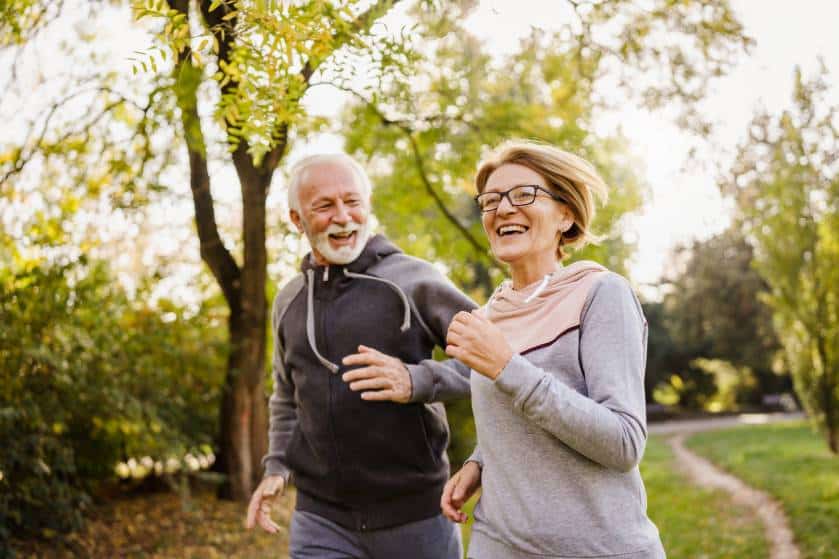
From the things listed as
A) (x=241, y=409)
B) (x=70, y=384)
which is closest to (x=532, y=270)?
(x=70, y=384)

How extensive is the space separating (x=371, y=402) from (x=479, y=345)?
108 centimetres

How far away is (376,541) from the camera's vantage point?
10.3 feet

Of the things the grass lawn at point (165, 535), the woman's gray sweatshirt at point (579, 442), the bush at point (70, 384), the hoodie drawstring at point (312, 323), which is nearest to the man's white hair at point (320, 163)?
the hoodie drawstring at point (312, 323)

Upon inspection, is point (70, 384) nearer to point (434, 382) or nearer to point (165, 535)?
point (165, 535)

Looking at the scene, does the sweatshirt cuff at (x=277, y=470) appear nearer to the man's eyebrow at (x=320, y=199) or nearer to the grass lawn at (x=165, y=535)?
the man's eyebrow at (x=320, y=199)

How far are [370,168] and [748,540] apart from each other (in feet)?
20.2

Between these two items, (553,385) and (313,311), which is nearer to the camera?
(553,385)

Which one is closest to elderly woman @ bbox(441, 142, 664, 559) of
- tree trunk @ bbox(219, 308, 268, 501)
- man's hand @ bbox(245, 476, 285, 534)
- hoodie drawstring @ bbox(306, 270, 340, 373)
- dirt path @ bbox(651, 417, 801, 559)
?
hoodie drawstring @ bbox(306, 270, 340, 373)

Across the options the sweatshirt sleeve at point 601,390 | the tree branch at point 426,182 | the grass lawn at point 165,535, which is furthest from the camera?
the tree branch at point 426,182

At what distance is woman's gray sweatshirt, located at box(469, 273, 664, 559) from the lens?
2082 millimetres

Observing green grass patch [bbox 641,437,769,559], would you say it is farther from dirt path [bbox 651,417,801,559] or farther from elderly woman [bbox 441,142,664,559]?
elderly woman [bbox 441,142,664,559]

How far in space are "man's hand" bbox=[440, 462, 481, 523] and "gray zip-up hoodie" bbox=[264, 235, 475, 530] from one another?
1.47 ft

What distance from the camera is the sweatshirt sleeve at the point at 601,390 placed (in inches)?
81.0

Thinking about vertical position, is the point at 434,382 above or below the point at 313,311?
below
